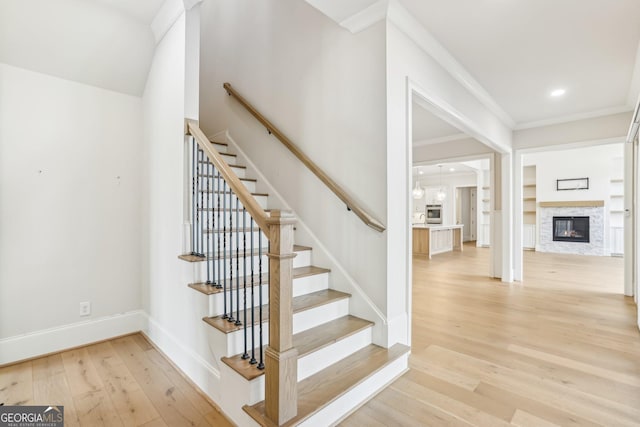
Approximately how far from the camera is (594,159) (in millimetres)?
8055

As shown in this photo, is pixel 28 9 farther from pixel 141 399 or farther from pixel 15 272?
pixel 141 399

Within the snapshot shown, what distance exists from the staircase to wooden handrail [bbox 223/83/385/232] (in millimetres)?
638

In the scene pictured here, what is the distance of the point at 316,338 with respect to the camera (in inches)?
76.1

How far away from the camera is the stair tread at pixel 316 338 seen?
153 centimetres

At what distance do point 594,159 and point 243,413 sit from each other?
10.5m

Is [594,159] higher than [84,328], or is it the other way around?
[594,159]

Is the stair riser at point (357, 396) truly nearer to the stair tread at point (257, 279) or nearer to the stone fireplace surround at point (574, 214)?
the stair tread at point (257, 279)

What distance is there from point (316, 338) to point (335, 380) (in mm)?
278

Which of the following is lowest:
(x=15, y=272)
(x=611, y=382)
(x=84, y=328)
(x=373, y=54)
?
(x=611, y=382)

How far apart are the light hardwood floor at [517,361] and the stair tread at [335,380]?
0.56 feet

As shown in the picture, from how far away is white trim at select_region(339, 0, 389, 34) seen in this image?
2.07 m

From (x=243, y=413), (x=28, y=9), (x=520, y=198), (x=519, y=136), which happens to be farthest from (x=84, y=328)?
(x=519, y=136)

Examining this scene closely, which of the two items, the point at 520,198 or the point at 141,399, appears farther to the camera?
the point at 520,198

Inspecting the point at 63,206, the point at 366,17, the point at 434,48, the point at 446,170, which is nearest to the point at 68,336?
the point at 63,206
